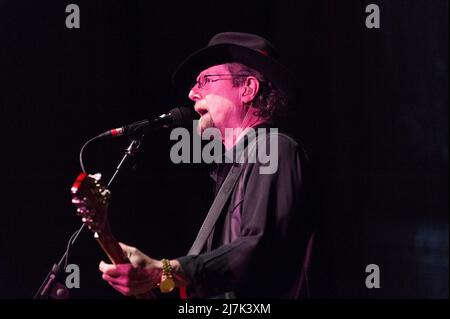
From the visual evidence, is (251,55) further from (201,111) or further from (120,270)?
(120,270)

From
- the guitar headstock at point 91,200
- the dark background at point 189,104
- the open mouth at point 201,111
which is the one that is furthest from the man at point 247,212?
the dark background at point 189,104

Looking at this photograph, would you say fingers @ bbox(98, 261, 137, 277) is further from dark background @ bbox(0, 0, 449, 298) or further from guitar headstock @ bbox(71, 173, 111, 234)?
dark background @ bbox(0, 0, 449, 298)

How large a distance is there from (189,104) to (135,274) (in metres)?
1.64

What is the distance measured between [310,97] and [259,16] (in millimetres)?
559

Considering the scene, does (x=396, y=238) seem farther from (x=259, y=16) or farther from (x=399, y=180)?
(x=259, y=16)

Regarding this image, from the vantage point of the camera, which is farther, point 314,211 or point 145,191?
point 145,191

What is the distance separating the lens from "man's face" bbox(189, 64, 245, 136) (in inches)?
95.4

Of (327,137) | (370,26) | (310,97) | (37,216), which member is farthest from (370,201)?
(37,216)

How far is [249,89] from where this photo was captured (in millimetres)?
2465

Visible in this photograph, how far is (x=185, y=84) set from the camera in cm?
290

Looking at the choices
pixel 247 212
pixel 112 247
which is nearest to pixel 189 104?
pixel 247 212

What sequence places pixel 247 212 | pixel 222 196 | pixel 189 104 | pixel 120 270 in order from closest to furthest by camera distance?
pixel 120 270
pixel 247 212
pixel 222 196
pixel 189 104

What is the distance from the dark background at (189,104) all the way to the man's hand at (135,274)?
1.42m

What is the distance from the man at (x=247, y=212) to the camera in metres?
1.85
